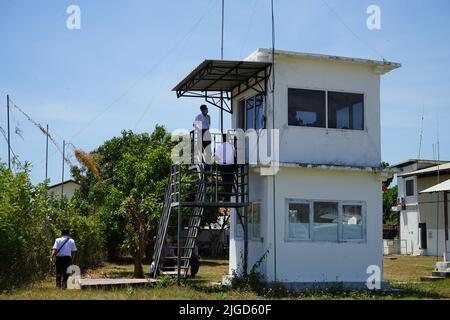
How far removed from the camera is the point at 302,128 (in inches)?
701

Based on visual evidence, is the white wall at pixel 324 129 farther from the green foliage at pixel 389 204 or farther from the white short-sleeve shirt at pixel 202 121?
the green foliage at pixel 389 204

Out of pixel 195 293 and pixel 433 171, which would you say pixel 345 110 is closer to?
pixel 195 293

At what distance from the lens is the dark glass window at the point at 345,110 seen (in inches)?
718

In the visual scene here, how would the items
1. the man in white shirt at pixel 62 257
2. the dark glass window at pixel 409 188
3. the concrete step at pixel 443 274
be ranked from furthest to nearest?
the dark glass window at pixel 409 188, the concrete step at pixel 443 274, the man in white shirt at pixel 62 257

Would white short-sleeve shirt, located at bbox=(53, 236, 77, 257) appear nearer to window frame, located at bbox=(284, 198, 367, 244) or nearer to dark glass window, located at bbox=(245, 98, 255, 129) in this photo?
window frame, located at bbox=(284, 198, 367, 244)

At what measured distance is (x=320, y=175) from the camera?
58.5 feet

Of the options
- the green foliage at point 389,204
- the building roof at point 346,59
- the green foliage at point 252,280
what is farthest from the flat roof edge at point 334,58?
the green foliage at point 389,204

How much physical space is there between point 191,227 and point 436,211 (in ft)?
93.2

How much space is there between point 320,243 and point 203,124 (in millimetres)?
4774

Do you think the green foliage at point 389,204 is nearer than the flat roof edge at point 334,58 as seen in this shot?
No

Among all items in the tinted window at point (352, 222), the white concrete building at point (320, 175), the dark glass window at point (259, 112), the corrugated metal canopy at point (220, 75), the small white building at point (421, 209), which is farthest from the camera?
the small white building at point (421, 209)

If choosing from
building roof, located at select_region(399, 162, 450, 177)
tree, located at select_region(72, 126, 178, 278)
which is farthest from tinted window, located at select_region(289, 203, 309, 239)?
building roof, located at select_region(399, 162, 450, 177)

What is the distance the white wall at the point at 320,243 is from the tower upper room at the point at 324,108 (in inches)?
19.2

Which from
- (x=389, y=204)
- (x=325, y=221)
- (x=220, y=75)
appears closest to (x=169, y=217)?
(x=220, y=75)
